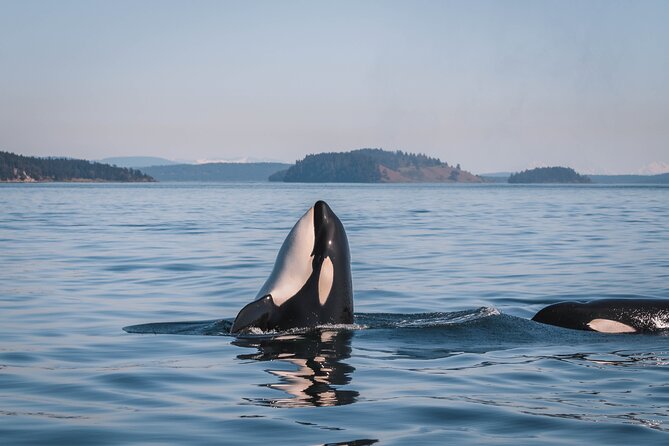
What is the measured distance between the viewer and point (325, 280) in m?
10.4

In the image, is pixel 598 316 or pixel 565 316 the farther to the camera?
pixel 565 316

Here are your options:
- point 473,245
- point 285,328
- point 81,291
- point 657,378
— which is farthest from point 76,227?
point 657,378

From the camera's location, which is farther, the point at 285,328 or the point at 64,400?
the point at 285,328

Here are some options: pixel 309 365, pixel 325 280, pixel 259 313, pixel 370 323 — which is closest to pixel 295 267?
pixel 325 280

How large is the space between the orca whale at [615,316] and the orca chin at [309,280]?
2.86 metres

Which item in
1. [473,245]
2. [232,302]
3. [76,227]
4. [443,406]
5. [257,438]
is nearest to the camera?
[257,438]

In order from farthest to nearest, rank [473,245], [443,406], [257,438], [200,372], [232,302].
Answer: [473,245], [232,302], [200,372], [443,406], [257,438]

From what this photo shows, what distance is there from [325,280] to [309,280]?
0.17 meters

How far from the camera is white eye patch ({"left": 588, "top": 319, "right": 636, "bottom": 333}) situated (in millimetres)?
11211

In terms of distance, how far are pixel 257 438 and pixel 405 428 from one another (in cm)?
107

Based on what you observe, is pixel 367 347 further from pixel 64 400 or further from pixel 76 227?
pixel 76 227

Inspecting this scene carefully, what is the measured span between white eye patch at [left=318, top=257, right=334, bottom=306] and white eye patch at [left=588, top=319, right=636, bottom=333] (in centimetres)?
320

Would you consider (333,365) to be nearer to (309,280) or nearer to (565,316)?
(309,280)

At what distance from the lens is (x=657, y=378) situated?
28.1ft
